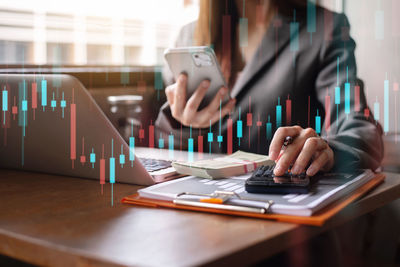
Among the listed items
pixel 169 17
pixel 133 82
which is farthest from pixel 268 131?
pixel 169 17

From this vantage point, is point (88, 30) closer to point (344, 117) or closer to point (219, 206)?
point (344, 117)

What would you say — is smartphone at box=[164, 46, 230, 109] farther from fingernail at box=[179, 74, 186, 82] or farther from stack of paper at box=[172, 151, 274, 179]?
stack of paper at box=[172, 151, 274, 179]

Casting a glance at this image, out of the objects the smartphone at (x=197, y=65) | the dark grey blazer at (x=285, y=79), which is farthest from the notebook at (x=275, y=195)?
the dark grey blazer at (x=285, y=79)

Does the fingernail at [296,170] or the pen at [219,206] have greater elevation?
the fingernail at [296,170]

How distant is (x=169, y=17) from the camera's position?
9.00 feet

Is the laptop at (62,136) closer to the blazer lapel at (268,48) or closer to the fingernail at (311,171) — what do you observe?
the fingernail at (311,171)

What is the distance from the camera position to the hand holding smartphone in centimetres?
108

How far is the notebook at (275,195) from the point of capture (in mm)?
532

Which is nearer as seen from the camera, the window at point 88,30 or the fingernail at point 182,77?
the fingernail at point 182,77

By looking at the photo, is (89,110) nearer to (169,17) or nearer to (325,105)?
(325,105)

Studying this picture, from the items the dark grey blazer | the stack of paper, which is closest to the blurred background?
the dark grey blazer

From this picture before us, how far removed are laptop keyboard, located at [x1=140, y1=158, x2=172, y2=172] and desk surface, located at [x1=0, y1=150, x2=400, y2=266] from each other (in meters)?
0.17

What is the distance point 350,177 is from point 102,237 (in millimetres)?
433

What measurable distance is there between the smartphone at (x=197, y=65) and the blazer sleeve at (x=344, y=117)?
317 millimetres
